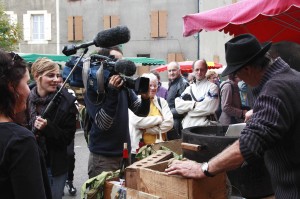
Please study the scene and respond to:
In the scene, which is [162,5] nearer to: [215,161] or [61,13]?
[61,13]

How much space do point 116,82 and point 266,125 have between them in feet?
4.34

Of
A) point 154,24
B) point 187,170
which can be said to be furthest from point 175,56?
point 187,170

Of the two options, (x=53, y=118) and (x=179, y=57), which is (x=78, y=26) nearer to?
(x=179, y=57)

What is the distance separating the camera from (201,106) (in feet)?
19.4

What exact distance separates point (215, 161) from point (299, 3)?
243cm

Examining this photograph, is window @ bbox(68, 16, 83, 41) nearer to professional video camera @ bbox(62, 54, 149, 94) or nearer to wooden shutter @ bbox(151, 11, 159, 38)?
wooden shutter @ bbox(151, 11, 159, 38)

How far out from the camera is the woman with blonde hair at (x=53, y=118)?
12.1 ft

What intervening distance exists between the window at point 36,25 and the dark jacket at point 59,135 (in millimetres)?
25384

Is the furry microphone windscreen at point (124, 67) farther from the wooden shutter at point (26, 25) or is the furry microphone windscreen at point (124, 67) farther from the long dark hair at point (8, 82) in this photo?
the wooden shutter at point (26, 25)

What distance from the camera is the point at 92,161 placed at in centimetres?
388

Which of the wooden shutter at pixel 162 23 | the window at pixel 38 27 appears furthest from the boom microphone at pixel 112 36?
the window at pixel 38 27

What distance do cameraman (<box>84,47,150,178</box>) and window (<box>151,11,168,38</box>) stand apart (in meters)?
23.6

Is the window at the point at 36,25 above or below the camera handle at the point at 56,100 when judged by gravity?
above

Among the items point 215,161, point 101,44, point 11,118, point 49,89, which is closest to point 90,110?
point 49,89
